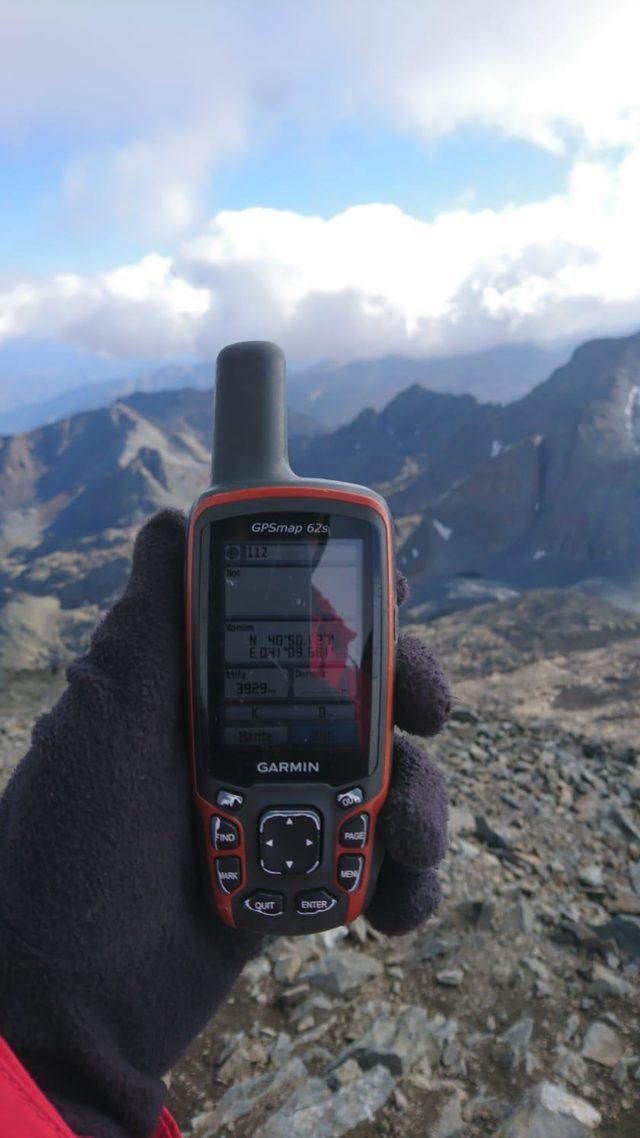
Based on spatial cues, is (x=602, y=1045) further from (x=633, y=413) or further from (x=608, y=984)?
(x=633, y=413)

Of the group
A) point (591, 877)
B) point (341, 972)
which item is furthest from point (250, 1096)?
point (591, 877)

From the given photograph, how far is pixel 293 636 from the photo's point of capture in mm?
3338

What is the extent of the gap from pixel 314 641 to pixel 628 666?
44370 mm

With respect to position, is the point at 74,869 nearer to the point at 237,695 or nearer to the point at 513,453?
the point at 237,695

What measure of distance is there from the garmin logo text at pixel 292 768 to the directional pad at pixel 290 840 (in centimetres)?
16

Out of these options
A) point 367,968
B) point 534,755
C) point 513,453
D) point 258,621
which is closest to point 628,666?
point 534,755

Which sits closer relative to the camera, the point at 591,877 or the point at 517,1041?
the point at 517,1041

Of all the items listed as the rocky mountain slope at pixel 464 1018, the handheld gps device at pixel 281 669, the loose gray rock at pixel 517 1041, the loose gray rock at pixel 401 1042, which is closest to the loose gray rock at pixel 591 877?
the rocky mountain slope at pixel 464 1018

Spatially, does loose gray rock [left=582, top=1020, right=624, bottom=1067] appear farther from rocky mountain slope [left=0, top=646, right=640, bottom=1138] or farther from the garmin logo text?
the garmin logo text

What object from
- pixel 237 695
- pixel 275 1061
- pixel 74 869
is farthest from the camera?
pixel 275 1061

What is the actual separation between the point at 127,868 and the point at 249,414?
6.26 ft

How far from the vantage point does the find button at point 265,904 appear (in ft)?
9.93

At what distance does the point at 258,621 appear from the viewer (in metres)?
3.29

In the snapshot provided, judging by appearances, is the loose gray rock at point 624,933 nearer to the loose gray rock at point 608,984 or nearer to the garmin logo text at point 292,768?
the loose gray rock at point 608,984
